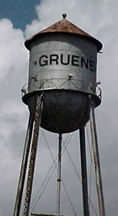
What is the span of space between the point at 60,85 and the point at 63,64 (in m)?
1.18

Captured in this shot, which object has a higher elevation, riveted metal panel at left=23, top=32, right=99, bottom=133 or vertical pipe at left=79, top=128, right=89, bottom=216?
riveted metal panel at left=23, top=32, right=99, bottom=133

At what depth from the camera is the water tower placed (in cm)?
3077

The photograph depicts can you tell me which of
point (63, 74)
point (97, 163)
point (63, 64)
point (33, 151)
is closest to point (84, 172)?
point (97, 163)

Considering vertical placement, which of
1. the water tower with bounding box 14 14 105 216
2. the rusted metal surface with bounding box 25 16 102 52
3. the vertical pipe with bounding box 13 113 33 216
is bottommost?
the vertical pipe with bounding box 13 113 33 216

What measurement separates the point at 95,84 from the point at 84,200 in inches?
260

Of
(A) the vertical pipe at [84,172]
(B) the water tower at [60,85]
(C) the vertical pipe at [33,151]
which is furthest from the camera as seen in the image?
(A) the vertical pipe at [84,172]

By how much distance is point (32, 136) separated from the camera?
1214 inches

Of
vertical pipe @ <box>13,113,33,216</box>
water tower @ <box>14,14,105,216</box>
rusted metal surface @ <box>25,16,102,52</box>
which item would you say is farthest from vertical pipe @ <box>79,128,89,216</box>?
rusted metal surface @ <box>25,16,102,52</box>

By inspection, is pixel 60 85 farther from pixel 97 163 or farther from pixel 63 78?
pixel 97 163

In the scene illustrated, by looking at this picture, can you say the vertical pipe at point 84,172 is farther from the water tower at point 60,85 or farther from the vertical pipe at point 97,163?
the vertical pipe at point 97,163

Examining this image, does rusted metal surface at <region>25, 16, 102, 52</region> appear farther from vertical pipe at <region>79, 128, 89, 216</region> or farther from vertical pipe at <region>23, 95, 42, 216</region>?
vertical pipe at <region>79, 128, 89, 216</region>

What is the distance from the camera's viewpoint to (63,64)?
31.0 m

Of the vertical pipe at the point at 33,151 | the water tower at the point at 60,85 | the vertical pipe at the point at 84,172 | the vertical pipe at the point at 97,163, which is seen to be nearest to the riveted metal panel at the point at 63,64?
the water tower at the point at 60,85

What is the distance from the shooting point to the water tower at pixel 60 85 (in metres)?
30.8
